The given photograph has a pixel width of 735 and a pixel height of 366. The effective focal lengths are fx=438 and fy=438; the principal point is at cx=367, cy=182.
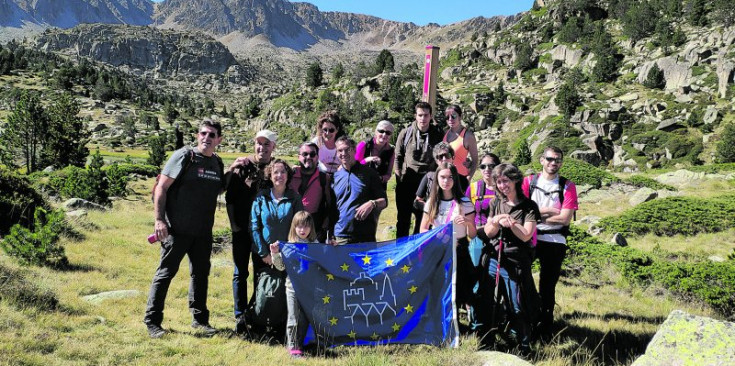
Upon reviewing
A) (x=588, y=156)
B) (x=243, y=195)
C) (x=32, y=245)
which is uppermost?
(x=588, y=156)

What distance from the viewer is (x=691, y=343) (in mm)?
3848

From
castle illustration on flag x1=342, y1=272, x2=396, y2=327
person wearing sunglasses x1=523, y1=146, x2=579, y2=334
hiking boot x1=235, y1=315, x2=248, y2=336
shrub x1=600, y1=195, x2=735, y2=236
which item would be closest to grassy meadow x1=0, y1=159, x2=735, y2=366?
hiking boot x1=235, y1=315, x2=248, y2=336

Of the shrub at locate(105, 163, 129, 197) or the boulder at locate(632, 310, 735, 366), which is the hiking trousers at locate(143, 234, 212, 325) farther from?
the shrub at locate(105, 163, 129, 197)

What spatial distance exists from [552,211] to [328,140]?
306 cm

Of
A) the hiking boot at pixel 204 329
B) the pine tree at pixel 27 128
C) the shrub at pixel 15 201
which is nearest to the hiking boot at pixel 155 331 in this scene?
the hiking boot at pixel 204 329

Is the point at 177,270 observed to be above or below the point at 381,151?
below

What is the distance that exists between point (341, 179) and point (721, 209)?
1492cm

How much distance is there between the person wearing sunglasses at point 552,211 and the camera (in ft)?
17.3

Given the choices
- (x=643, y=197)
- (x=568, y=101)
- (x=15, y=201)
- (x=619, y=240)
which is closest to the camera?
(x=15, y=201)

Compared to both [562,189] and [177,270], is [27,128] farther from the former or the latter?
[562,189]

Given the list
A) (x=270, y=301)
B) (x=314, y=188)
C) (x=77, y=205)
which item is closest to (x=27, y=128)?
(x=77, y=205)

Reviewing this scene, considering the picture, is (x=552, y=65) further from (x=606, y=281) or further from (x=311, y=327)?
(x=311, y=327)

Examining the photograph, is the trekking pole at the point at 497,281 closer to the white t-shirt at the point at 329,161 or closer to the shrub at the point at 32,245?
the white t-shirt at the point at 329,161

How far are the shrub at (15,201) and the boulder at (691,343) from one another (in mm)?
13011
